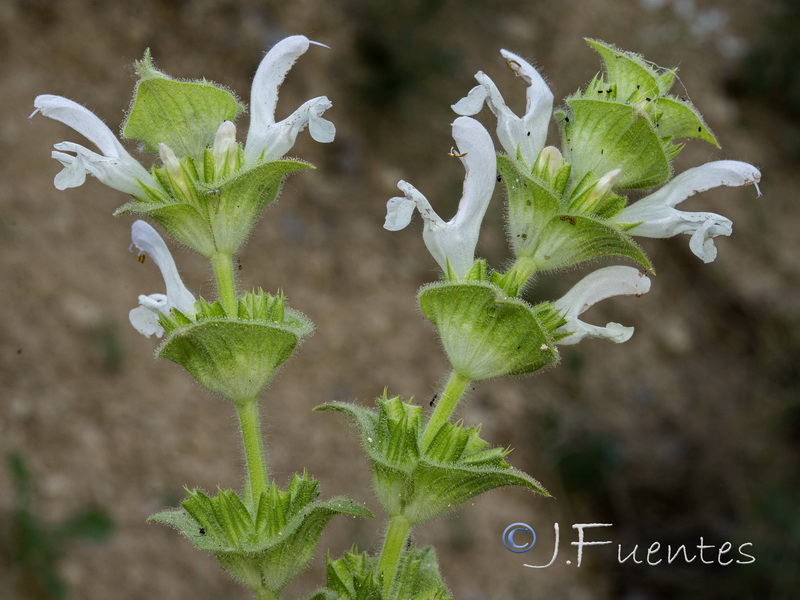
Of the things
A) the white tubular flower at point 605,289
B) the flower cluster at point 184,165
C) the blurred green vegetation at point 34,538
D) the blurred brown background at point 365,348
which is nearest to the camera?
the flower cluster at point 184,165

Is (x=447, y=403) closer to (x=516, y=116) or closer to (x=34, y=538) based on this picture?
(x=516, y=116)

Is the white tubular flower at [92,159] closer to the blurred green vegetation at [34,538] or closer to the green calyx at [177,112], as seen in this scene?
the green calyx at [177,112]

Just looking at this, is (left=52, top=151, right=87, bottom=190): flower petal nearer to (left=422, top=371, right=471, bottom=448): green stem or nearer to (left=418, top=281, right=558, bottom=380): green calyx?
(left=418, top=281, right=558, bottom=380): green calyx

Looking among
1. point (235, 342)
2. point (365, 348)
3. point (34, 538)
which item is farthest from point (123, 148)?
point (365, 348)

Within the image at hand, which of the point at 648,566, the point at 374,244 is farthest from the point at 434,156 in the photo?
the point at 648,566

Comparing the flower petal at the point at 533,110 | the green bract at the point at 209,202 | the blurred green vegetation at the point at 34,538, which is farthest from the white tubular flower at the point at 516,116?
the blurred green vegetation at the point at 34,538

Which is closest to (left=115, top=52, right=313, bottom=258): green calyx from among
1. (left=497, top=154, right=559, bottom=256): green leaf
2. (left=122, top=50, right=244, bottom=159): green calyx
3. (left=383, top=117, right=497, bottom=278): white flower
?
(left=122, top=50, right=244, bottom=159): green calyx

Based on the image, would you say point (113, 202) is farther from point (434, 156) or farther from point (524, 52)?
point (524, 52)
